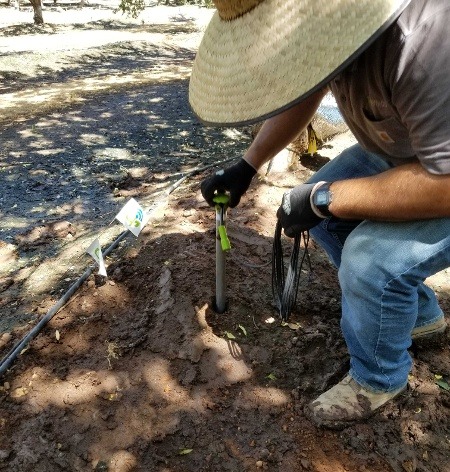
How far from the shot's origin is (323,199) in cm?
156

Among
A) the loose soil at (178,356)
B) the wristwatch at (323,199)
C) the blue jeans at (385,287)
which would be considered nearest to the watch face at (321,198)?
the wristwatch at (323,199)

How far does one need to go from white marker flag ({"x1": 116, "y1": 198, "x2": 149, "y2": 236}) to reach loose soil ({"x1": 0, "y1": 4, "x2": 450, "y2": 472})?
296 millimetres

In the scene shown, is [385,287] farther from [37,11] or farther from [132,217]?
[37,11]

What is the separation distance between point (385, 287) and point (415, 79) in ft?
2.08

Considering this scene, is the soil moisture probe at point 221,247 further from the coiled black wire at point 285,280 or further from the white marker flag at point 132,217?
the white marker flag at point 132,217

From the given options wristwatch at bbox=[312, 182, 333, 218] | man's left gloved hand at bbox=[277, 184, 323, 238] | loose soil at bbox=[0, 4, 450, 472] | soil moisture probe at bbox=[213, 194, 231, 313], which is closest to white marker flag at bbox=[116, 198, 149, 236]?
loose soil at bbox=[0, 4, 450, 472]

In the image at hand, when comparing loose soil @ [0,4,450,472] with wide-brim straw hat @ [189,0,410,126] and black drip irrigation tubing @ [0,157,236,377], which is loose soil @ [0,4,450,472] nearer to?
black drip irrigation tubing @ [0,157,236,377]

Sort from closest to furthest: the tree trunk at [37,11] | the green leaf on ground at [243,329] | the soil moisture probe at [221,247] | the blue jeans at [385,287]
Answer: the blue jeans at [385,287] → the soil moisture probe at [221,247] → the green leaf on ground at [243,329] → the tree trunk at [37,11]

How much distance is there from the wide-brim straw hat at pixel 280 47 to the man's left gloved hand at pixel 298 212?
0.51 m

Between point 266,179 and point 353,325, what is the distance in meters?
1.93

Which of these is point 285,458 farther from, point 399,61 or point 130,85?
point 130,85

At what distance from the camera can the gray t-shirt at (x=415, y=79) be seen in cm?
111

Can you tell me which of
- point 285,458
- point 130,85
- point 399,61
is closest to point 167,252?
point 285,458

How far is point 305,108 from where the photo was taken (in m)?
1.98
